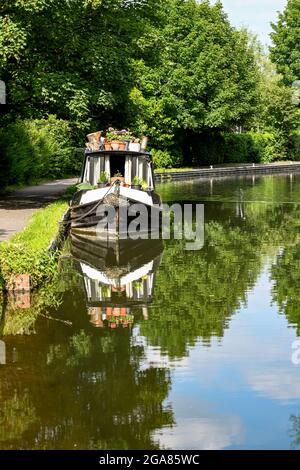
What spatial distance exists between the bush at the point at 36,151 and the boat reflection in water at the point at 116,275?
8.71 meters

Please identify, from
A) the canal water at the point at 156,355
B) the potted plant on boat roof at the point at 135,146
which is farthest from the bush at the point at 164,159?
the canal water at the point at 156,355

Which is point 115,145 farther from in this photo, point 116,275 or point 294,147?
point 294,147

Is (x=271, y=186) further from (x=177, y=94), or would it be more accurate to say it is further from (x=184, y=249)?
(x=184, y=249)

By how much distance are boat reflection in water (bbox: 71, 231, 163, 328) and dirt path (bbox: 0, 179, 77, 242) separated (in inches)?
61.8

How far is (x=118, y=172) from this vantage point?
2578 centimetres

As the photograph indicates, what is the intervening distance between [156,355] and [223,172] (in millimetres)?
45101

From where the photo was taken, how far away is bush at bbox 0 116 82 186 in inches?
1238

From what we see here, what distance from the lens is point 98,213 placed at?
23.2 metres

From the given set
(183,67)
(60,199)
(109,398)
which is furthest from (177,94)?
(109,398)

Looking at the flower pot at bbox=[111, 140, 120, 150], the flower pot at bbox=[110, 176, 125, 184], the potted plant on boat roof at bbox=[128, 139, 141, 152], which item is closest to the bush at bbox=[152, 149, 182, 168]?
the potted plant on boat roof at bbox=[128, 139, 141, 152]

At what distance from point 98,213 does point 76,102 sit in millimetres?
4143

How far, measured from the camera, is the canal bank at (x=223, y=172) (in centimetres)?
4950

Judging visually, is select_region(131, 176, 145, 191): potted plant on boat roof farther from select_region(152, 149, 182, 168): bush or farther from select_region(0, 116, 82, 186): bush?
select_region(152, 149, 182, 168): bush

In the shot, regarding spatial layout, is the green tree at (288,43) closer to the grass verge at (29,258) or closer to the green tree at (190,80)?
the green tree at (190,80)
